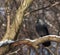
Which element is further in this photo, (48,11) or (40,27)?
(48,11)

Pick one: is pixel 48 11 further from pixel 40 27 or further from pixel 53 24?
pixel 40 27

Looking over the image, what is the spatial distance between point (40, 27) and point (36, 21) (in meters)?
0.49

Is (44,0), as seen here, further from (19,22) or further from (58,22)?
(19,22)

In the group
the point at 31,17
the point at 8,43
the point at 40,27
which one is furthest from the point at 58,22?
the point at 8,43

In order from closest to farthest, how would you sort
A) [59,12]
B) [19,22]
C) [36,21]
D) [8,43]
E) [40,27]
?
1. [8,43]
2. [19,22]
3. [40,27]
4. [36,21]
5. [59,12]

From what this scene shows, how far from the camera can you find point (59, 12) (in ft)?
25.9

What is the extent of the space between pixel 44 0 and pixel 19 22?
294 centimetres

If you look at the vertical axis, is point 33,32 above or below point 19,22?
below

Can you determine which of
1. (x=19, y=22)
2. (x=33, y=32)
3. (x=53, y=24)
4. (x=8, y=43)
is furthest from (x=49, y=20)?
(x=8, y=43)

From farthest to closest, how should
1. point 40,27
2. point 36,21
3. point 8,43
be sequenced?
point 36,21
point 40,27
point 8,43

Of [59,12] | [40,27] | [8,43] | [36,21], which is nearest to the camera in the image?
[8,43]

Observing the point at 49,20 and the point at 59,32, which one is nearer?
the point at 59,32

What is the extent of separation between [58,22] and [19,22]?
3.88 meters

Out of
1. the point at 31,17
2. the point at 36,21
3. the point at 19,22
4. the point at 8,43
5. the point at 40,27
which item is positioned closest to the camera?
the point at 8,43
